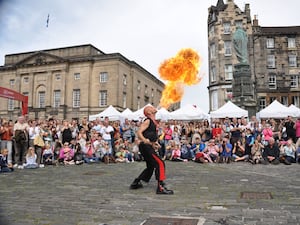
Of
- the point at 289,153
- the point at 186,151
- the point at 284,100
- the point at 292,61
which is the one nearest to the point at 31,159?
the point at 186,151

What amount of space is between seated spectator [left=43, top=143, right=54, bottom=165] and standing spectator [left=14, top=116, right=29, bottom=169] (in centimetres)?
85

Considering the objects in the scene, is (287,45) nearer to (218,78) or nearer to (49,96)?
(218,78)

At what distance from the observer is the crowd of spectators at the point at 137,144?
12242mm

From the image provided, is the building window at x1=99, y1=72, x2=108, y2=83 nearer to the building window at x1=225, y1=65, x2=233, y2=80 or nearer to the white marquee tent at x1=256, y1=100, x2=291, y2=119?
the building window at x1=225, y1=65, x2=233, y2=80

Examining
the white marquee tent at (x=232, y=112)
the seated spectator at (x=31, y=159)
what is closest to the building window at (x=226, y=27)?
the white marquee tent at (x=232, y=112)

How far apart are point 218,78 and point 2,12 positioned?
1678 inches

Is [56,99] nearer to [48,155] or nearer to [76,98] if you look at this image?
[76,98]

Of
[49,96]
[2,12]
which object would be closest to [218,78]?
[49,96]

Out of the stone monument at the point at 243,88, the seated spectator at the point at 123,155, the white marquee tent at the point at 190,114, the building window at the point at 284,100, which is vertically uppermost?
the building window at the point at 284,100

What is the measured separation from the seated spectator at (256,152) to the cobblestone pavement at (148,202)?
4.53 m

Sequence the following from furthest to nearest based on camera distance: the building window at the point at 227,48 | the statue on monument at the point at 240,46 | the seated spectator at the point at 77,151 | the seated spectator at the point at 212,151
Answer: the building window at the point at 227,48, the statue on monument at the point at 240,46, the seated spectator at the point at 77,151, the seated spectator at the point at 212,151

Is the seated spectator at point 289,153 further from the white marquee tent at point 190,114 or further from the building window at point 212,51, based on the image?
the building window at point 212,51

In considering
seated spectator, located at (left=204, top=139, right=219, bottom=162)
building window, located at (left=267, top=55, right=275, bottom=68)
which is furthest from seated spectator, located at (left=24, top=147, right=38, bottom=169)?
building window, located at (left=267, top=55, right=275, bottom=68)

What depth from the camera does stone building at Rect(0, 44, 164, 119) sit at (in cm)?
4885
